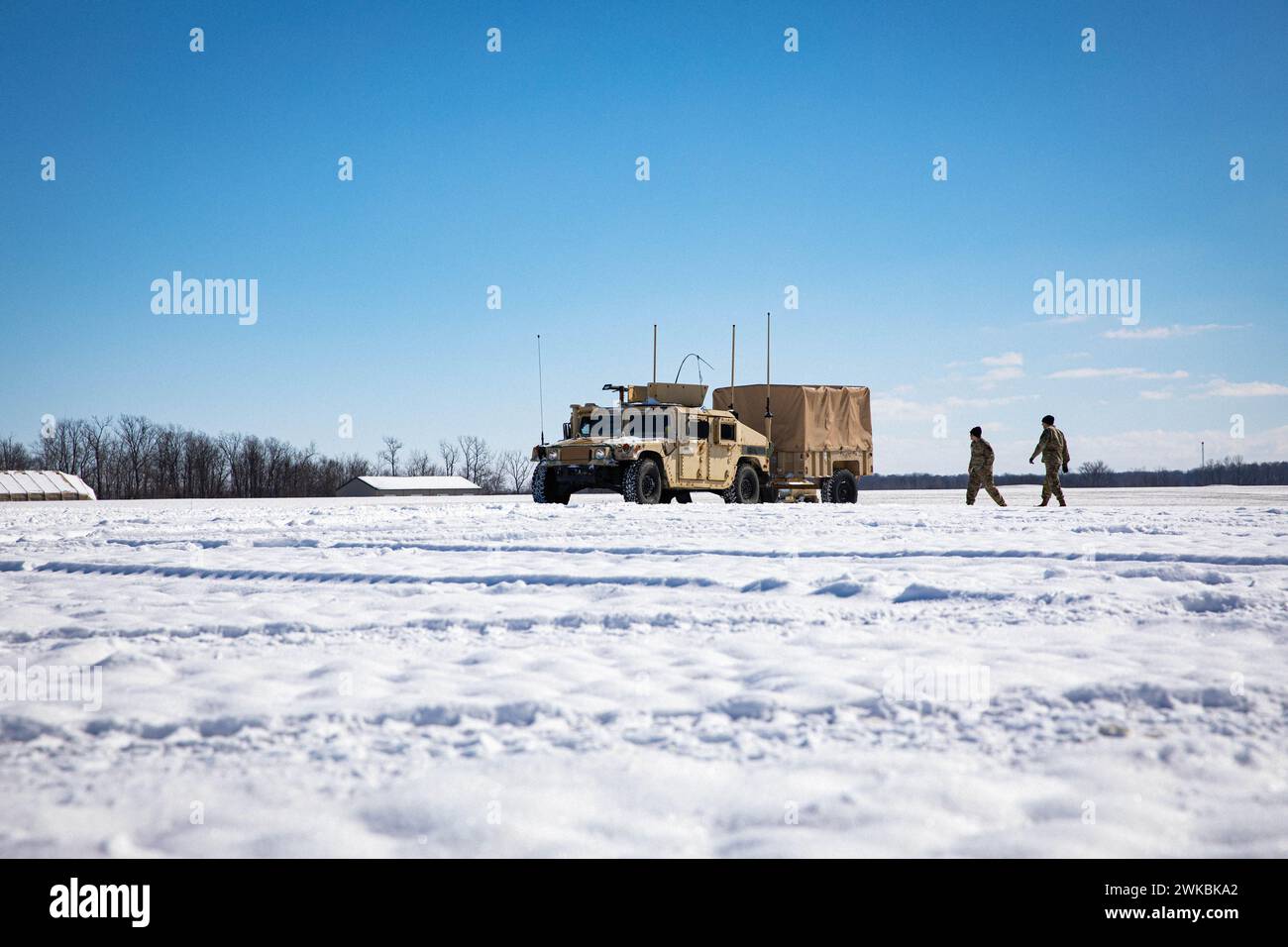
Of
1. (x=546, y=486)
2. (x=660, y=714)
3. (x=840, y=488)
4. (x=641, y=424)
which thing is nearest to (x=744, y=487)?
(x=641, y=424)

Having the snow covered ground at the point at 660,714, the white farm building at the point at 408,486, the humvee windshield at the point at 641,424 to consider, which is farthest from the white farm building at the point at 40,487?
the snow covered ground at the point at 660,714

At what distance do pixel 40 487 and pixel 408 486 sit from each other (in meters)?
32.4

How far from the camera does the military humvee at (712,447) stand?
1783 cm

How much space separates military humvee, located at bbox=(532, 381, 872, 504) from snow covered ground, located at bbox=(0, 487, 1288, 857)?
1111cm

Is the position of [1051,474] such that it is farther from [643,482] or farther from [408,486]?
[408,486]

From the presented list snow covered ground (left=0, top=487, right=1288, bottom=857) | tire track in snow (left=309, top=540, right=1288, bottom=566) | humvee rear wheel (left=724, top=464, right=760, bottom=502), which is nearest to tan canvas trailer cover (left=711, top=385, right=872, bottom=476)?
humvee rear wheel (left=724, top=464, right=760, bottom=502)

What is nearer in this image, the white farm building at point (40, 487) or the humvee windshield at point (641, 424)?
the humvee windshield at point (641, 424)

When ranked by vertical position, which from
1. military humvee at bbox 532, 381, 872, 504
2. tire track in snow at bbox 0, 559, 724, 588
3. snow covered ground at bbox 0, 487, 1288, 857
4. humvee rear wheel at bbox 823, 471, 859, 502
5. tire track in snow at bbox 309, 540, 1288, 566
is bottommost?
snow covered ground at bbox 0, 487, 1288, 857

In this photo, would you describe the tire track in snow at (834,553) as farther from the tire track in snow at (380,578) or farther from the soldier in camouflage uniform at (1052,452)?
the soldier in camouflage uniform at (1052,452)

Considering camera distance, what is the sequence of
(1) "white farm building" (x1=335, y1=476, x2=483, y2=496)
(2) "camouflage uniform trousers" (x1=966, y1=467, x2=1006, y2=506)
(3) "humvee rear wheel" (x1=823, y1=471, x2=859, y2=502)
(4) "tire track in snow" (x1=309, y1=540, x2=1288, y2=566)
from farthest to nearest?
(1) "white farm building" (x1=335, y1=476, x2=483, y2=496)
(3) "humvee rear wheel" (x1=823, y1=471, x2=859, y2=502)
(2) "camouflage uniform trousers" (x1=966, y1=467, x2=1006, y2=506)
(4) "tire track in snow" (x1=309, y1=540, x2=1288, y2=566)

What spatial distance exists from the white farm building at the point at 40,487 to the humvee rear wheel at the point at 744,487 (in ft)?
107

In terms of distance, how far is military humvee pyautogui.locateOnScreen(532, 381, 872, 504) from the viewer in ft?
58.5

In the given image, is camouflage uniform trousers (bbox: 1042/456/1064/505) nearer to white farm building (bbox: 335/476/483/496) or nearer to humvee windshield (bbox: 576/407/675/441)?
humvee windshield (bbox: 576/407/675/441)
